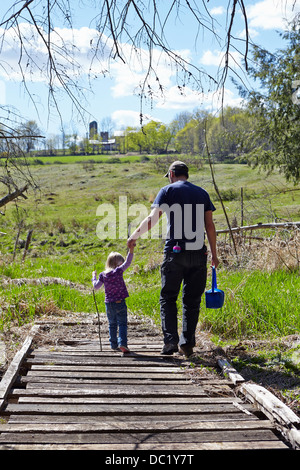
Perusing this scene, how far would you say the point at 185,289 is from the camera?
205 inches

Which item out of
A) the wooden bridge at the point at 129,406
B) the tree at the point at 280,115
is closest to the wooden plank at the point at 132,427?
the wooden bridge at the point at 129,406

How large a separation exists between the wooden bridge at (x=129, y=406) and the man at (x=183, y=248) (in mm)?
369

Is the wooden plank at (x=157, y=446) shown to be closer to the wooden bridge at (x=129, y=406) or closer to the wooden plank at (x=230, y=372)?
the wooden bridge at (x=129, y=406)

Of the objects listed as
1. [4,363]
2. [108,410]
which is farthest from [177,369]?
[4,363]

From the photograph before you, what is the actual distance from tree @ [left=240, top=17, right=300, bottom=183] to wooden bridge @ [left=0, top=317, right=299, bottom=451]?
45.0 ft

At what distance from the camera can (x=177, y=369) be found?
478 centimetres

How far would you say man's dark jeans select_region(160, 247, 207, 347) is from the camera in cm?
509

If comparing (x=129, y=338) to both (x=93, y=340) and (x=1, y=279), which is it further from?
(x=1, y=279)

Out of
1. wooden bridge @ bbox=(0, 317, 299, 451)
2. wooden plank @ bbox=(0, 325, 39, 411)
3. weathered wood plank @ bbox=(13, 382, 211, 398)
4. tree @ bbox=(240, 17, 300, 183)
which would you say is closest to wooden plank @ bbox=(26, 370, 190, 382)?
wooden bridge @ bbox=(0, 317, 299, 451)

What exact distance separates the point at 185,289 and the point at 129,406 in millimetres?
1801

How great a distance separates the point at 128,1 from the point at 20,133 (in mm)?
1779

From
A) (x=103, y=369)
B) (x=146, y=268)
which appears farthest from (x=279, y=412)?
(x=146, y=268)

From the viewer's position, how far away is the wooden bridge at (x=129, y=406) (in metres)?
2.97

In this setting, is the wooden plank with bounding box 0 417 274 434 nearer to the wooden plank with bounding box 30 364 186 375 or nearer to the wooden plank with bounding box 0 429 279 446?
the wooden plank with bounding box 0 429 279 446
